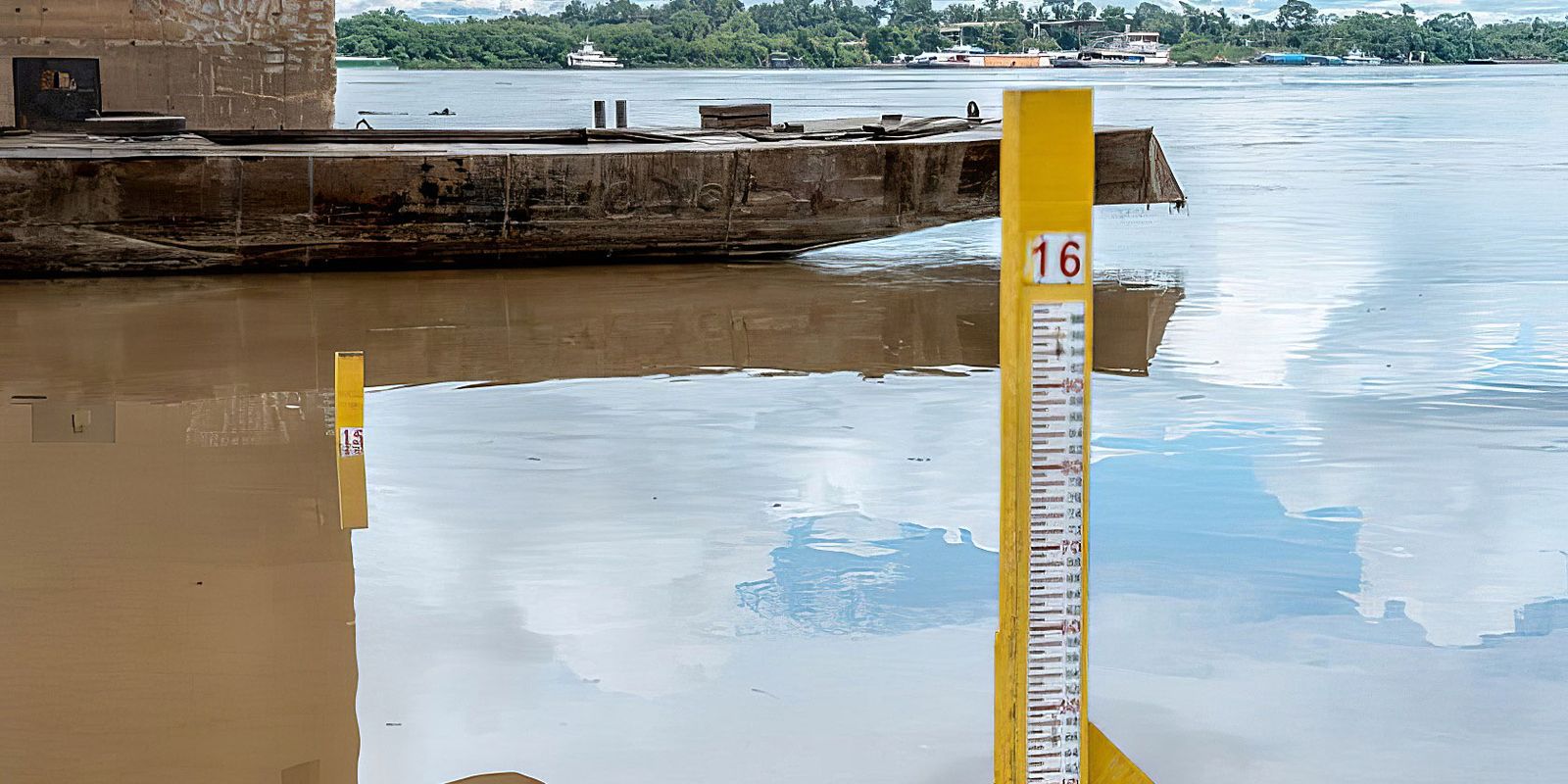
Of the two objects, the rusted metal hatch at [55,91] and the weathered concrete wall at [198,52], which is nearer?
the rusted metal hatch at [55,91]

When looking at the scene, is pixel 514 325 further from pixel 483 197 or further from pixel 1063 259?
pixel 1063 259

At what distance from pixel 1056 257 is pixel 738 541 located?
322 centimetres

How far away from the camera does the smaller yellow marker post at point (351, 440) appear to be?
6.37 meters

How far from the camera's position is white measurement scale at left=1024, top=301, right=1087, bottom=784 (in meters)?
3.26

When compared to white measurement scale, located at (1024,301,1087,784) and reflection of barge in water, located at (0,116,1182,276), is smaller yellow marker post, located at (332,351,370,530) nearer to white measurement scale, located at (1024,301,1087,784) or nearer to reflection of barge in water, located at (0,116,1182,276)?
white measurement scale, located at (1024,301,1087,784)

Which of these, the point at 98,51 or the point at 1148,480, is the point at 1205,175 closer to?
the point at 98,51

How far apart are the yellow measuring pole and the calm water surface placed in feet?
2.96

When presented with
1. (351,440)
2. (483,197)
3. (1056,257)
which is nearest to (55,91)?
(483,197)

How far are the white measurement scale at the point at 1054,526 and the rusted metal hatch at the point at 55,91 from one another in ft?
55.8

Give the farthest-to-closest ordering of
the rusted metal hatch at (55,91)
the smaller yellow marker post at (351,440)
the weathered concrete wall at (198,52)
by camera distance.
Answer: the weathered concrete wall at (198,52) < the rusted metal hatch at (55,91) < the smaller yellow marker post at (351,440)

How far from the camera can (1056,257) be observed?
3227mm

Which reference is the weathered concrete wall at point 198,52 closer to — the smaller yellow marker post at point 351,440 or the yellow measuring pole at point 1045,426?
the smaller yellow marker post at point 351,440

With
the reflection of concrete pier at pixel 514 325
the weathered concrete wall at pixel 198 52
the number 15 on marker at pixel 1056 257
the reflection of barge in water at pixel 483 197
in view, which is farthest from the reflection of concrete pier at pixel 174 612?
the weathered concrete wall at pixel 198 52

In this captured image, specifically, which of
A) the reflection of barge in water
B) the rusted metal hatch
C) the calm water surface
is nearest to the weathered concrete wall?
the rusted metal hatch
